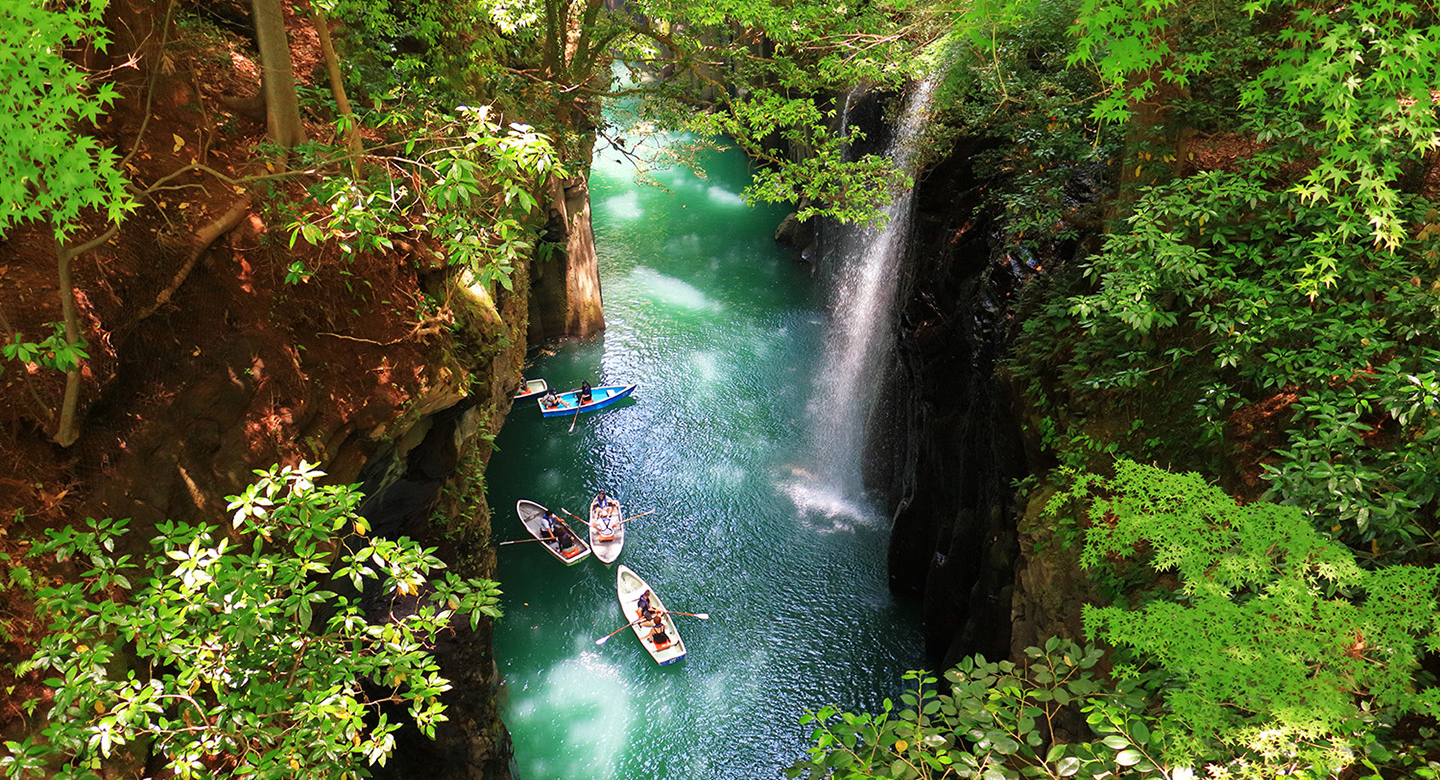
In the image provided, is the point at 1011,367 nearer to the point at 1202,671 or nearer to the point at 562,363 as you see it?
the point at 1202,671

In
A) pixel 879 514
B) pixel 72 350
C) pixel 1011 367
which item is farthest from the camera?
pixel 879 514

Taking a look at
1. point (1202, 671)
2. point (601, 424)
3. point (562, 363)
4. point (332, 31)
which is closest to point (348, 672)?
point (1202, 671)

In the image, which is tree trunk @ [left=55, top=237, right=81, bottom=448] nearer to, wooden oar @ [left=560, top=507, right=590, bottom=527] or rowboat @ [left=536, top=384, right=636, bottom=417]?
wooden oar @ [left=560, top=507, right=590, bottom=527]

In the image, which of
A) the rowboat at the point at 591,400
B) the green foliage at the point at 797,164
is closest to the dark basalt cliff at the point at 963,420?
the green foliage at the point at 797,164

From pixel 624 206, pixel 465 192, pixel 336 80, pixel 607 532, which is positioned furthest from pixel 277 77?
pixel 624 206

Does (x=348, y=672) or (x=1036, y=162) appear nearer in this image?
(x=348, y=672)
